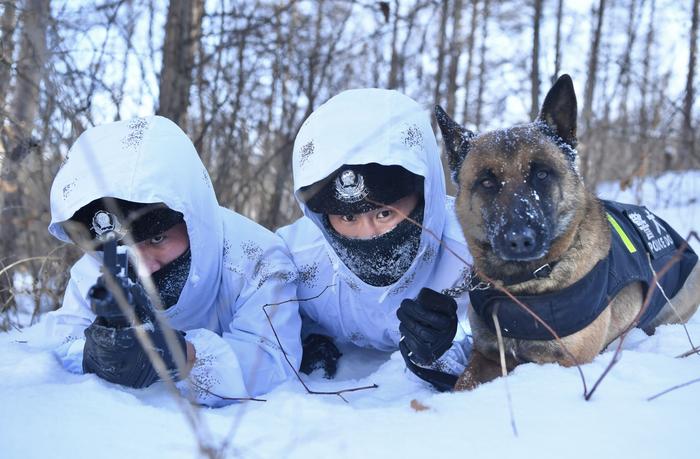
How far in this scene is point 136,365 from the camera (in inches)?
97.3

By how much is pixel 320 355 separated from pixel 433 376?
96 centimetres

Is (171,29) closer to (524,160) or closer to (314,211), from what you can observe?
(314,211)

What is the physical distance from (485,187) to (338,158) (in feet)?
2.58

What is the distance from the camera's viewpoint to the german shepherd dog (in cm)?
246

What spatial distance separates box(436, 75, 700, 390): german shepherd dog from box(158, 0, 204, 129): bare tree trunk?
3620 millimetres

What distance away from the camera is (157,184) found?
289 cm

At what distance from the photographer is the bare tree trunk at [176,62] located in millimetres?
5789

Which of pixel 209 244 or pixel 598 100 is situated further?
pixel 598 100

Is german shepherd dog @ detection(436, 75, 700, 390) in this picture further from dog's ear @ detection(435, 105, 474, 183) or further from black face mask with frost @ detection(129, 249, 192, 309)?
black face mask with frost @ detection(129, 249, 192, 309)

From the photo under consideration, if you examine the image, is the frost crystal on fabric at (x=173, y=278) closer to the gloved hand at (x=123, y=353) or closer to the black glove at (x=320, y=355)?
the gloved hand at (x=123, y=353)

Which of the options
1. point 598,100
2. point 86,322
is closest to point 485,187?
point 86,322

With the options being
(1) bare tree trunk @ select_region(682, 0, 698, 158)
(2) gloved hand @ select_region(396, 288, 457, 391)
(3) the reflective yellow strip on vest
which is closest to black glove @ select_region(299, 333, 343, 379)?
(2) gloved hand @ select_region(396, 288, 457, 391)

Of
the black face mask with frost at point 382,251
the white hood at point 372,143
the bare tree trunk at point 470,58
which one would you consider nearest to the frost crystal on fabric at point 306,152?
the white hood at point 372,143

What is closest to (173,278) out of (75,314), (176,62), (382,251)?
(75,314)
